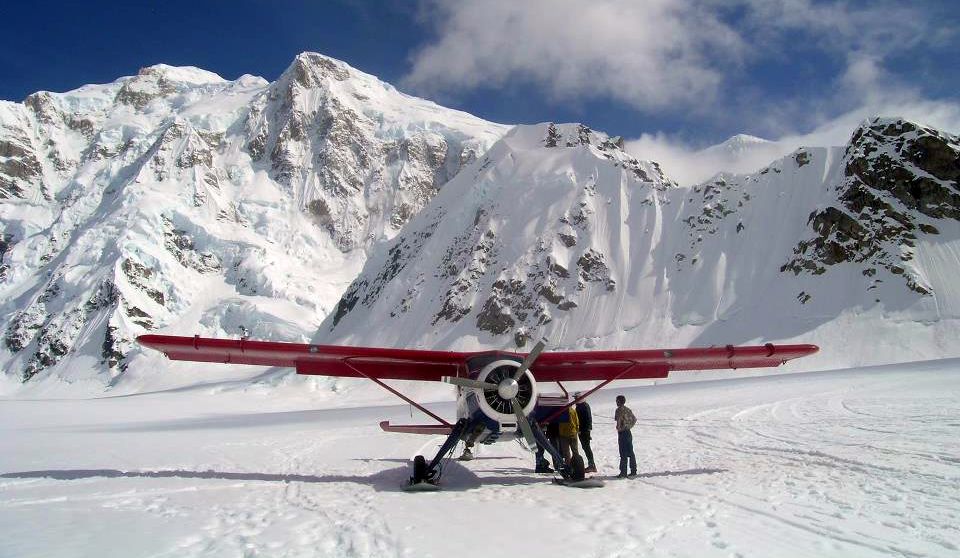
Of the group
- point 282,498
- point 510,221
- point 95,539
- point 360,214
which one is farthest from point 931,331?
point 360,214

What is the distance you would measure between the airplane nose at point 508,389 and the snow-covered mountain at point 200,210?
10943cm

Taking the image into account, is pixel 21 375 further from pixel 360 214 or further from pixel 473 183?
pixel 473 183

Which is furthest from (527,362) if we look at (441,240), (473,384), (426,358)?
(441,240)

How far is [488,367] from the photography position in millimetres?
11672

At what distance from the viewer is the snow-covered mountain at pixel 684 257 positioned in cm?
5484

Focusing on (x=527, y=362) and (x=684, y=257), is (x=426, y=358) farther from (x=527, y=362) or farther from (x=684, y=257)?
(x=684, y=257)

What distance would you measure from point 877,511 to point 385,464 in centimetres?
1134

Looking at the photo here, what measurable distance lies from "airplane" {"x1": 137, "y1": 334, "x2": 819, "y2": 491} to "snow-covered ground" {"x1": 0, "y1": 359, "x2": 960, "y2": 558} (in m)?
1.04

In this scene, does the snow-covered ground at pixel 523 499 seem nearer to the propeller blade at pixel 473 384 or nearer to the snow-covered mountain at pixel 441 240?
the propeller blade at pixel 473 384

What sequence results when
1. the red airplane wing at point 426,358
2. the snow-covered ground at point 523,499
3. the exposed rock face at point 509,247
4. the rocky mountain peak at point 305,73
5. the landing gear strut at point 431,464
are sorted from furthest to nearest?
the rocky mountain peak at point 305,73 < the exposed rock face at point 509,247 < the red airplane wing at point 426,358 < the landing gear strut at point 431,464 < the snow-covered ground at point 523,499

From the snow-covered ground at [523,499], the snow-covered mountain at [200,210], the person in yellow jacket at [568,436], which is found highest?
the snow-covered mountain at [200,210]

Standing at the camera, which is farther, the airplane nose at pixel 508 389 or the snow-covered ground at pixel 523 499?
the airplane nose at pixel 508 389

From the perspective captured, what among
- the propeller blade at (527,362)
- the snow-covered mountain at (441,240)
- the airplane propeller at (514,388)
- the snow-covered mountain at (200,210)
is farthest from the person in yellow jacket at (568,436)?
the snow-covered mountain at (200,210)

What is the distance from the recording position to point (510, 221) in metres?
79.1
